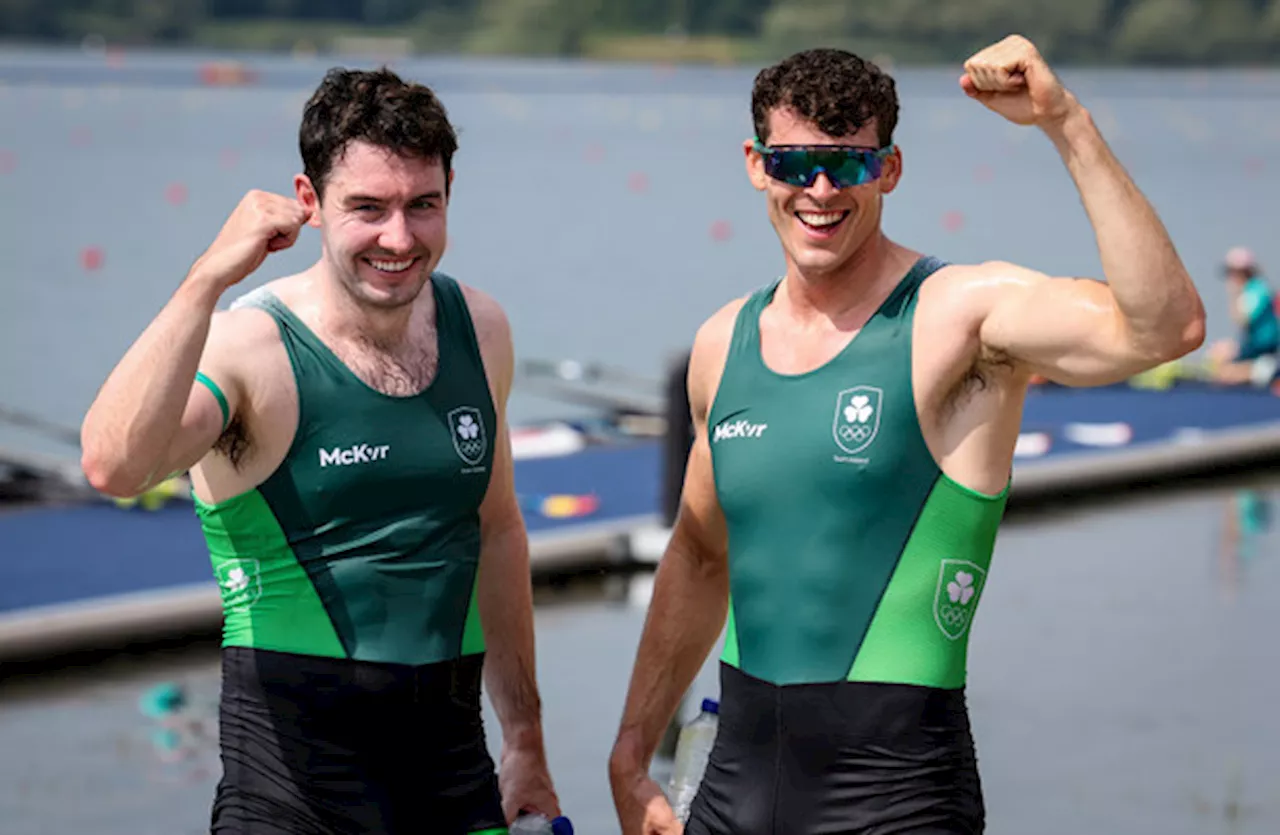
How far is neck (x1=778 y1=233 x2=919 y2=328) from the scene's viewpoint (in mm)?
4172

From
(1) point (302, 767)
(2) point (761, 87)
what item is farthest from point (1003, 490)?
(1) point (302, 767)

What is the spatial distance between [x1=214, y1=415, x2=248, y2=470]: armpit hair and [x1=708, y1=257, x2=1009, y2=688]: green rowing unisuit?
954 mm

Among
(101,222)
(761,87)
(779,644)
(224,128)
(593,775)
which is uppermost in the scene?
(224,128)

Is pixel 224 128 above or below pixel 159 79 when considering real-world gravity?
below

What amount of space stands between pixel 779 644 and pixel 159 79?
3991 inches

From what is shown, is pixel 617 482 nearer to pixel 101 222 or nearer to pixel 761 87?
pixel 761 87

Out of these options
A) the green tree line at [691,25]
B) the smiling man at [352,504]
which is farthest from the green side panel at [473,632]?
the green tree line at [691,25]

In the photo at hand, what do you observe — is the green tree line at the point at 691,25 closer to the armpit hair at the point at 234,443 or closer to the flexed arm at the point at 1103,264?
Result: the armpit hair at the point at 234,443

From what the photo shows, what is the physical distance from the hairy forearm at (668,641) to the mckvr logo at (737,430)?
1.15 feet

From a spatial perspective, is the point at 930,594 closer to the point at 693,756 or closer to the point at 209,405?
the point at 693,756

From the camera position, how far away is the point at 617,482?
41.4ft

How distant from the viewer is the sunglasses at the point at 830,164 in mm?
4059

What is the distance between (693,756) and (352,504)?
1.01 m

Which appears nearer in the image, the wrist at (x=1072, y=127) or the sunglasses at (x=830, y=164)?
the wrist at (x=1072, y=127)
